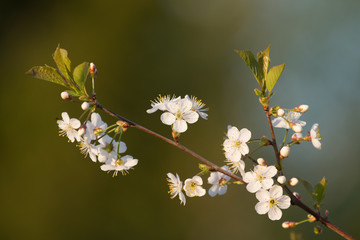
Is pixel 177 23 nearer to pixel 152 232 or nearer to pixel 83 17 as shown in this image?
pixel 83 17

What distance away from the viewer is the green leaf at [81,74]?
1.06 meters

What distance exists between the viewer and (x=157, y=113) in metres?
7.62

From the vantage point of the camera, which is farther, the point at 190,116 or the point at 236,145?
the point at 190,116

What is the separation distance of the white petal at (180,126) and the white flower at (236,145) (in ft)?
0.45

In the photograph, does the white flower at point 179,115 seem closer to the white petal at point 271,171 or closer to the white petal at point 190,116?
the white petal at point 190,116

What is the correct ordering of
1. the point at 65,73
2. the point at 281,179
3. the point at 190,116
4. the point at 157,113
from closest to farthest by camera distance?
the point at 281,179 < the point at 65,73 < the point at 190,116 < the point at 157,113

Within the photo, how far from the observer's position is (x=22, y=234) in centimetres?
714

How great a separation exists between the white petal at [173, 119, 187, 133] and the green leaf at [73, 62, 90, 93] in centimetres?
28

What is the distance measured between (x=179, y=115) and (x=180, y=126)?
32 millimetres

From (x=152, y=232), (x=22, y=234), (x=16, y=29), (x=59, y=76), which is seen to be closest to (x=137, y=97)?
(x=152, y=232)

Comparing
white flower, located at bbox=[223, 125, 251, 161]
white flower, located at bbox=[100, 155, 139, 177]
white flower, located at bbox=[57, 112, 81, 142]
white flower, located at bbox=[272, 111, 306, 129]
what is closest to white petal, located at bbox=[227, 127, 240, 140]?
white flower, located at bbox=[223, 125, 251, 161]

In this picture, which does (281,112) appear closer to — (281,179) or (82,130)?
(281,179)

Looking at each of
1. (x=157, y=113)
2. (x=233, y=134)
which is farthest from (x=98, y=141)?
(x=157, y=113)

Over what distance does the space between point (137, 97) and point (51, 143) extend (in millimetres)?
1846
